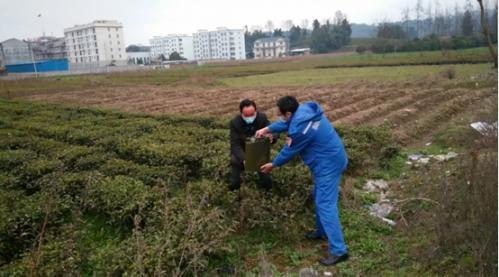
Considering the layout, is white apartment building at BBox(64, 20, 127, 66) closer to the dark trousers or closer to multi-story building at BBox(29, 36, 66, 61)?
multi-story building at BBox(29, 36, 66, 61)

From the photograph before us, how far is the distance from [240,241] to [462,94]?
54.3 ft

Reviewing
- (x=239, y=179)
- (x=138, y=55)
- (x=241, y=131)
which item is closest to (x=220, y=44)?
(x=138, y=55)

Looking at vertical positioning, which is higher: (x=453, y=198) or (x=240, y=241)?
(x=453, y=198)

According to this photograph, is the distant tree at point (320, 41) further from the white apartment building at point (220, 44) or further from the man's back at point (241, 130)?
the man's back at point (241, 130)

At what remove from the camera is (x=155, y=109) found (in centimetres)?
2097

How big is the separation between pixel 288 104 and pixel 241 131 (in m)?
1.23

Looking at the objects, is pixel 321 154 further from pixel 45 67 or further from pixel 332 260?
pixel 45 67

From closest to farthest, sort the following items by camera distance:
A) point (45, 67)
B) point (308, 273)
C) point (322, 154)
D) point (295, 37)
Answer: point (308, 273) < point (322, 154) < point (45, 67) < point (295, 37)

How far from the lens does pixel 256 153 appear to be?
18.0 feet

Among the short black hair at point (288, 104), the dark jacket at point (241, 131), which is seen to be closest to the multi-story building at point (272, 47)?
the dark jacket at point (241, 131)

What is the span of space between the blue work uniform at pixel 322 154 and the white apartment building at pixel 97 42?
96.0 meters

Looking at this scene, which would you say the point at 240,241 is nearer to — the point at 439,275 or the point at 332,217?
the point at 332,217

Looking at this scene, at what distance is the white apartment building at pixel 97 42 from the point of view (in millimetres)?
98019

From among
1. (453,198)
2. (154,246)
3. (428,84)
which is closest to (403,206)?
(453,198)
